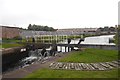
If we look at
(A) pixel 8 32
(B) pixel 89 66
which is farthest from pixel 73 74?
(A) pixel 8 32

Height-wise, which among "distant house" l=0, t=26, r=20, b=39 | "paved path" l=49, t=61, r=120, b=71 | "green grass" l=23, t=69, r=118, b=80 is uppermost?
"distant house" l=0, t=26, r=20, b=39

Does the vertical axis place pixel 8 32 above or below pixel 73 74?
above

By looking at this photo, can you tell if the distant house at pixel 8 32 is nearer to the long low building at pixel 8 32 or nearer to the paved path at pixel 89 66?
A: the long low building at pixel 8 32

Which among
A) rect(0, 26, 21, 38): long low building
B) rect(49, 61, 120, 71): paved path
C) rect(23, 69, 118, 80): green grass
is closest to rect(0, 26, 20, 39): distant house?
rect(0, 26, 21, 38): long low building

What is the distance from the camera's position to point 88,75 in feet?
62.7

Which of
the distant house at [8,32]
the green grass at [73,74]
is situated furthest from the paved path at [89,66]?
the distant house at [8,32]

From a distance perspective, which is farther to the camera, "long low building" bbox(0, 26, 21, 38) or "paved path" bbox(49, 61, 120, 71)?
"long low building" bbox(0, 26, 21, 38)

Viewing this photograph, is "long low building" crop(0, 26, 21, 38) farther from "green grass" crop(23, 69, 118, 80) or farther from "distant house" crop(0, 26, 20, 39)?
"green grass" crop(23, 69, 118, 80)

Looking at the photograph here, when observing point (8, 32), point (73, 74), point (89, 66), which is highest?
point (8, 32)

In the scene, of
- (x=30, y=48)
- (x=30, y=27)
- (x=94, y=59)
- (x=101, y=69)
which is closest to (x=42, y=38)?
(x=30, y=48)

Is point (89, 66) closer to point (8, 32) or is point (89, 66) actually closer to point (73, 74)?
point (73, 74)

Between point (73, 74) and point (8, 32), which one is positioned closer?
point (73, 74)

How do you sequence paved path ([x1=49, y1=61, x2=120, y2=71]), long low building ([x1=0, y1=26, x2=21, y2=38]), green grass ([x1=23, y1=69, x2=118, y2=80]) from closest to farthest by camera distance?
green grass ([x1=23, y1=69, x2=118, y2=80]) → paved path ([x1=49, y1=61, x2=120, y2=71]) → long low building ([x1=0, y1=26, x2=21, y2=38])

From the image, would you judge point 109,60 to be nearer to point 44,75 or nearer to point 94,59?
point 94,59
